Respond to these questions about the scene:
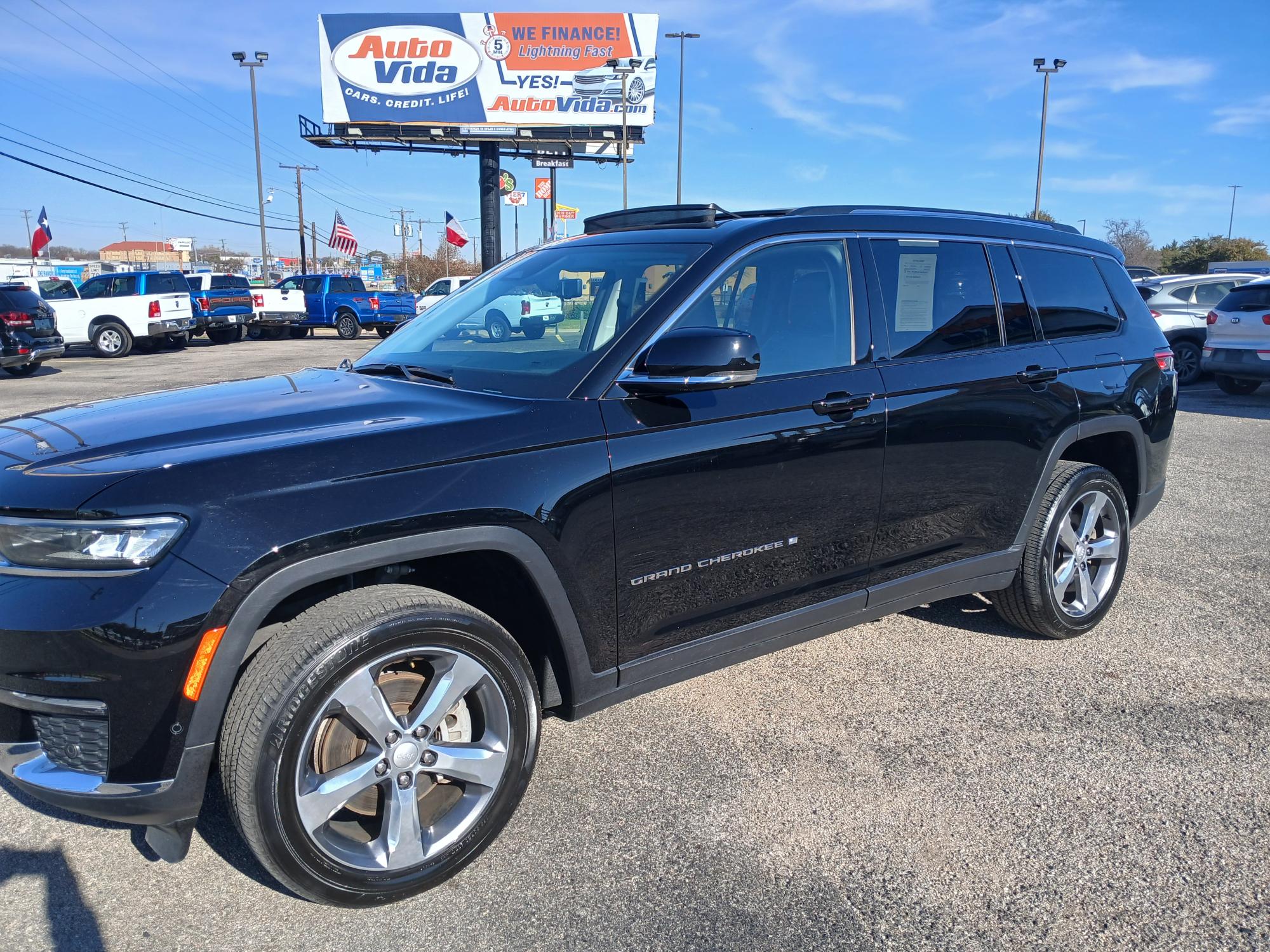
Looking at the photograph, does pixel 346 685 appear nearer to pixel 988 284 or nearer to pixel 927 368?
pixel 927 368

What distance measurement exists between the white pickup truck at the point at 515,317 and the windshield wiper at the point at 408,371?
0.28 m

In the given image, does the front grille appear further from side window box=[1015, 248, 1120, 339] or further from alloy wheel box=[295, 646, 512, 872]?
side window box=[1015, 248, 1120, 339]

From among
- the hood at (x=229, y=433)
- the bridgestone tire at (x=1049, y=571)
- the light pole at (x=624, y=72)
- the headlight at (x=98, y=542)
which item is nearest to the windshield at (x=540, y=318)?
the hood at (x=229, y=433)

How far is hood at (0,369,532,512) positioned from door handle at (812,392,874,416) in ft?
3.55

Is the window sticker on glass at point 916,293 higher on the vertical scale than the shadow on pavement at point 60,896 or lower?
higher

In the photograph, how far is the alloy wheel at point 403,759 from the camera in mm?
2402

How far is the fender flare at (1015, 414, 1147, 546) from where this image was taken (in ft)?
13.3

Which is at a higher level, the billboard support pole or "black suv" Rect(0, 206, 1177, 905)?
the billboard support pole

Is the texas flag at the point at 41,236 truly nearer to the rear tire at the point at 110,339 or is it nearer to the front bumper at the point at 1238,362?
the rear tire at the point at 110,339

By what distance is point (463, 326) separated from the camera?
11.8ft

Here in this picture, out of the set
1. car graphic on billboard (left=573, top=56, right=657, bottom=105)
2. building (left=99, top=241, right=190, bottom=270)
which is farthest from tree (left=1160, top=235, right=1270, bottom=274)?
building (left=99, top=241, right=190, bottom=270)

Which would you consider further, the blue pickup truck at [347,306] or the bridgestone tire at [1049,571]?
the blue pickup truck at [347,306]

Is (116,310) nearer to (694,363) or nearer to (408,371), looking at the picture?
(408,371)

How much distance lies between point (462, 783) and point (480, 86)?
125ft
